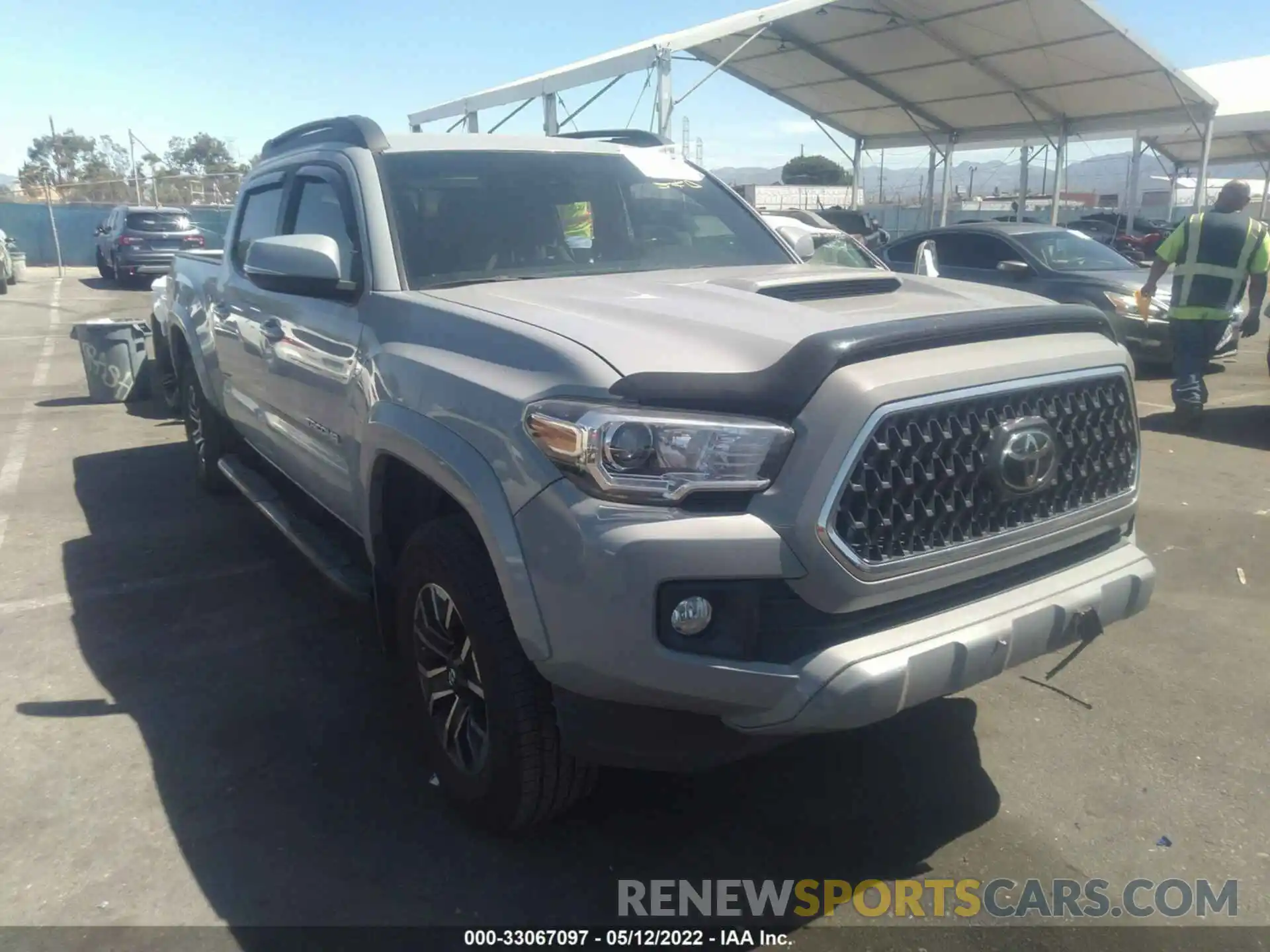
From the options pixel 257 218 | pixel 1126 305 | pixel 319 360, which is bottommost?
pixel 1126 305

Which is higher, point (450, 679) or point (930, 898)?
point (450, 679)

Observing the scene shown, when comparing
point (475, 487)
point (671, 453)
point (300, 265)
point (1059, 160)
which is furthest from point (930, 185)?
point (671, 453)

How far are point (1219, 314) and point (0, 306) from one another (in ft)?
66.5

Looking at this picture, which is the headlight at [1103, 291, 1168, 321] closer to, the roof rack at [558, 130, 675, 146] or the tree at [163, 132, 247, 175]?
the roof rack at [558, 130, 675, 146]

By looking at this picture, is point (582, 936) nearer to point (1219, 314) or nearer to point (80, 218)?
→ point (1219, 314)

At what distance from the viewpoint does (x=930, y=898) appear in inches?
107

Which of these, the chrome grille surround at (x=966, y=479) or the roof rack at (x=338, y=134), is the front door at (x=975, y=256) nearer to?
the roof rack at (x=338, y=134)

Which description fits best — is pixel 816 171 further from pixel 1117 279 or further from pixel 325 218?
pixel 325 218

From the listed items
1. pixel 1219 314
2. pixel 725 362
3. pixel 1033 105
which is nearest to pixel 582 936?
pixel 725 362

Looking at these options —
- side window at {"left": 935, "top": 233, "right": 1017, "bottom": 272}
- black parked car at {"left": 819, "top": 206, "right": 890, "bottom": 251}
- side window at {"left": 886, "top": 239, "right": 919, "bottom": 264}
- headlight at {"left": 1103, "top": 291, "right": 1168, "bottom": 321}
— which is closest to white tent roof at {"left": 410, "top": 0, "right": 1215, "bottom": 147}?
black parked car at {"left": 819, "top": 206, "right": 890, "bottom": 251}

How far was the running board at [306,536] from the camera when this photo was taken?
3590 millimetres

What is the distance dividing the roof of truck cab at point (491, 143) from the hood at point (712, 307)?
0.75 meters

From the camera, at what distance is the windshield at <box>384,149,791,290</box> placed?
3.57 meters

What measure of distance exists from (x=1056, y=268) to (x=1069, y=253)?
0.49 m
